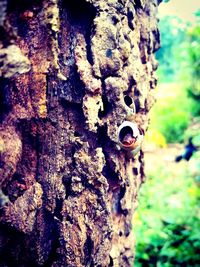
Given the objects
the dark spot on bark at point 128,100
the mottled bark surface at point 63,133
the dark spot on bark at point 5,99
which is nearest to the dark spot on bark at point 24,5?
the mottled bark surface at point 63,133

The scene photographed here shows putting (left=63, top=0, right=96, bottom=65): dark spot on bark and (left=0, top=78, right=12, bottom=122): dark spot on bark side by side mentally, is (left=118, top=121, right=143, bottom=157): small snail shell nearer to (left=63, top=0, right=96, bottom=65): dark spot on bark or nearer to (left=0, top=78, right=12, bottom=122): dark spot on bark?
(left=63, top=0, right=96, bottom=65): dark spot on bark

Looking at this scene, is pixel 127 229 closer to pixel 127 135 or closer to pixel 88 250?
pixel 88 250

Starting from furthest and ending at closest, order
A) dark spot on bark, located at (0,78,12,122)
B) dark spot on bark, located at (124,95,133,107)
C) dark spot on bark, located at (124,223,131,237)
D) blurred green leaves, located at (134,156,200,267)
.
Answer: blurred green leaves, located at (134,156,200,267) → dark spot on bark, located at (124,223,131,237) → dark spot on bark, located at (124,95,133,107) → dark spot on bark, located at (0,78,12,122)

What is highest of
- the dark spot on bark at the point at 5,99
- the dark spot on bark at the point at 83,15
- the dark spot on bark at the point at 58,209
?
the dark spot on bark at the point at 83,15

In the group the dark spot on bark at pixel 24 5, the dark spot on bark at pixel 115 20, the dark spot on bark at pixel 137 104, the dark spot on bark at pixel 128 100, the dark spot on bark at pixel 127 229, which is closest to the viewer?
the dark spot on bark at pixel 24 5

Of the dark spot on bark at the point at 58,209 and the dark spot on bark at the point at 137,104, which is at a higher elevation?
the dark spot on bark at the point at 137,104

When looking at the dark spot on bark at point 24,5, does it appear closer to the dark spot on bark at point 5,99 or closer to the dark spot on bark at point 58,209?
the dark spot on bark at point 5,99

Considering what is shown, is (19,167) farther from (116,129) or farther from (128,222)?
→ (128,222)

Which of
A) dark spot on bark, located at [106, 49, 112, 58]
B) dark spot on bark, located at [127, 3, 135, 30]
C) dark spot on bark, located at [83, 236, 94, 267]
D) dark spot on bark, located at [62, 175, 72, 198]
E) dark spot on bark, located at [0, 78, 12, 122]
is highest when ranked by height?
dark spot on bark, located at [127, 3, 135, 30]

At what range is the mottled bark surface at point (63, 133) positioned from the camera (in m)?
1.39

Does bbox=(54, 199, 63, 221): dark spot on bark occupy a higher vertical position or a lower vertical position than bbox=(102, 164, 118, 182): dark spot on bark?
lower

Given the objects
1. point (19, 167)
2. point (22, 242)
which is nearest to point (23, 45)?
point (19, 167)

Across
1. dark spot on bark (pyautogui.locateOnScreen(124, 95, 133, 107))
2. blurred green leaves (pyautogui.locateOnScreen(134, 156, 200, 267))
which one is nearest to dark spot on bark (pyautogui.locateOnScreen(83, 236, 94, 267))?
dark spot on bark (pyautogui.locateOnScreen(124, 95, 133, 107))

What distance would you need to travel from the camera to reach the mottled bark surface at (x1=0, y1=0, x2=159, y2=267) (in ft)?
4.58
